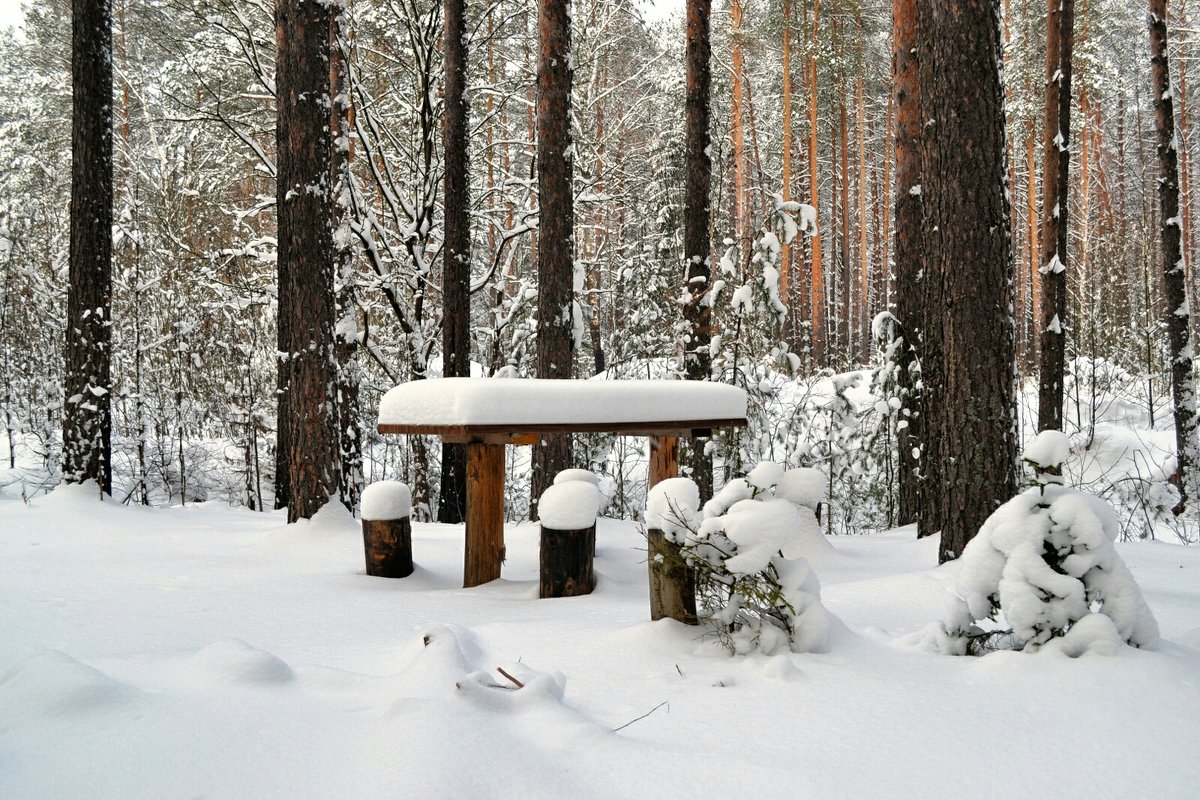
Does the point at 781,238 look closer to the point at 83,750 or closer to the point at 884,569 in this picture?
the point at 884,569

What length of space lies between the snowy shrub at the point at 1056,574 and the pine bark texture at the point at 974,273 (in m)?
1.42

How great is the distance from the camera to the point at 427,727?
64.2 inches

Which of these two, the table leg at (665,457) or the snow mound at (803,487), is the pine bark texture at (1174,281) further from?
the snow mound at (803,487)

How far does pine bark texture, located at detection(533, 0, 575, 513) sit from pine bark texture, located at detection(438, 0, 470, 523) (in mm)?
1304

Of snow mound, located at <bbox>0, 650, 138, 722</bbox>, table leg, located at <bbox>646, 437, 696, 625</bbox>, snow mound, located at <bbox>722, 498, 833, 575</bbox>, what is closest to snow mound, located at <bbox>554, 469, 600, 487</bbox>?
table leg, located at <bbox>646, 437, 696, 625</bbox>

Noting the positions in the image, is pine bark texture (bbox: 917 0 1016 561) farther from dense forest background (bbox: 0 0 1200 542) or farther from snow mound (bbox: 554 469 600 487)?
snow mound (bbox: 554 469 600 487)

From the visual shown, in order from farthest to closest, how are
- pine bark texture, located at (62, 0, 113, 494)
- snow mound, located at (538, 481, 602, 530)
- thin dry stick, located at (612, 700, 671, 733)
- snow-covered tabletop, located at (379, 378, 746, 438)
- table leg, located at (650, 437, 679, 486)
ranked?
pine bark texture, located at (62, 0, 113, 494), table leg, located at (650, 437, 679, 486), snow mound, located at (538, 481, 602, 530), snow-covered tabletop, located at (379, 378, 746, 438), thin dry stick, located at (612, 700, 671, 733)

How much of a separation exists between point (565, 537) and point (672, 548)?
122cm

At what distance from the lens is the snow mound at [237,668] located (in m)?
1.92

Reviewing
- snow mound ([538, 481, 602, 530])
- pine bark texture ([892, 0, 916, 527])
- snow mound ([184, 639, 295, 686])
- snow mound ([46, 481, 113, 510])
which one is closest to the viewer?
snow mound ([184, 639, 295, 686])

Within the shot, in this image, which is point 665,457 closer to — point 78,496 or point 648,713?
point 648,713

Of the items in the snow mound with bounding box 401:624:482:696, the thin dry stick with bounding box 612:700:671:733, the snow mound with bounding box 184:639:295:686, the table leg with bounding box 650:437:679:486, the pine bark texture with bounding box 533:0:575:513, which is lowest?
the thin dry stick with bounding box 612:700:671:733

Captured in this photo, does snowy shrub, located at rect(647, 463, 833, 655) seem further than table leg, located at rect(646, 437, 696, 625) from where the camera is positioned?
No

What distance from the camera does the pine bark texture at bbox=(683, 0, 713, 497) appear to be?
24.1 ft
